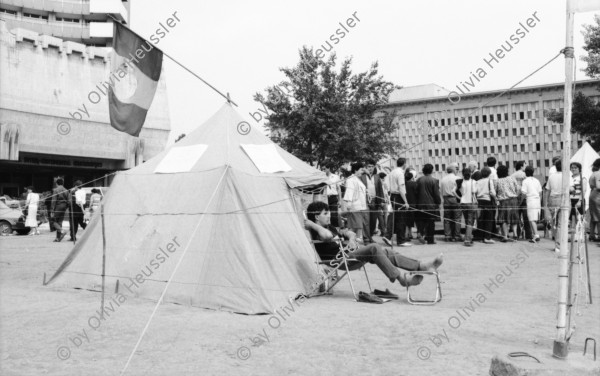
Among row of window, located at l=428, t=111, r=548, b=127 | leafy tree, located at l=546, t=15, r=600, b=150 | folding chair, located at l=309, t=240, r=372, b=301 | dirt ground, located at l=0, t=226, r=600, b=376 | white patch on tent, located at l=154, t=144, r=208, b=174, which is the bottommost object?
dirt ground, located at l=0, t=226, r=600, b=376

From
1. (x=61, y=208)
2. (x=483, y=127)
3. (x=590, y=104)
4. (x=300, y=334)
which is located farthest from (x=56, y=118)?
(x=300, y=334)

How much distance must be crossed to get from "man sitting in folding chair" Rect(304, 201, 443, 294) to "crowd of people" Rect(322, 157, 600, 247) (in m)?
3.52

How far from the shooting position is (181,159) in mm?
8445

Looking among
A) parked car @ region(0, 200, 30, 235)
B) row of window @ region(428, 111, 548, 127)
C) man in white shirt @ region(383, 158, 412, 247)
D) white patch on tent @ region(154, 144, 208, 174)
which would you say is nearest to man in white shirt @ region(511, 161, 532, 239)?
man in white shirt @ region(383, 158, 412, 247)

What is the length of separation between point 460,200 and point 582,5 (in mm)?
9448

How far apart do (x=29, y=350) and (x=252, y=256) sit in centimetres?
283

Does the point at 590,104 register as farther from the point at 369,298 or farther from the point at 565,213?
the point at 565,213

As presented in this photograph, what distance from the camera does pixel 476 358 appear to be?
16.0 ft

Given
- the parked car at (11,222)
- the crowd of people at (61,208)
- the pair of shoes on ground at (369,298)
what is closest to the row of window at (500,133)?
the crowd of people at (61,208)

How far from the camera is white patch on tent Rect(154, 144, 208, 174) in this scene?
325 inches

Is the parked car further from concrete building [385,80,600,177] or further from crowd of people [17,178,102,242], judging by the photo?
concrete building [385,80,600,177]

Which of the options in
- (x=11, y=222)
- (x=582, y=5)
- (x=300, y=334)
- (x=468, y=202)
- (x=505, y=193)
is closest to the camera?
(x=582, y=5)

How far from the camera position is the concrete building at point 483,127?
54.9 m

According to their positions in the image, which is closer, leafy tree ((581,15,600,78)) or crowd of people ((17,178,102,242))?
crowd of people ((17,178,102,242))
